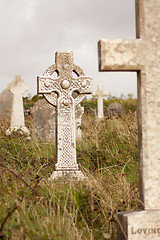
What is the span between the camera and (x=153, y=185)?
105 inches

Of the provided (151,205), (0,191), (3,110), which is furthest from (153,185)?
(3,110)

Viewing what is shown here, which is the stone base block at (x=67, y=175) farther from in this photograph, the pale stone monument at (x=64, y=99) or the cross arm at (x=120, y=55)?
the cross arm at (x=120, y=55)

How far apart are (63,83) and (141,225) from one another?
3.30 metres

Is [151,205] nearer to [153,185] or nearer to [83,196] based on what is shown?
[153,185]

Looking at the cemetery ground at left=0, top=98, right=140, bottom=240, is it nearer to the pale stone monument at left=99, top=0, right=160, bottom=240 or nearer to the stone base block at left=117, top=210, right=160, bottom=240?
the stone base block at left=117, top=210, right=160, bottom=240

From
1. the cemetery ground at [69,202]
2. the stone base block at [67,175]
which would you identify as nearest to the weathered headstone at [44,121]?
the cemetery ground at [69,202]

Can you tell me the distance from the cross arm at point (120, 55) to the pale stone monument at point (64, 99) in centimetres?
289

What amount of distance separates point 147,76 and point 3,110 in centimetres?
1528

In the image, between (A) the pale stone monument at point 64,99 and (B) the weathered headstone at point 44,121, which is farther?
(B) the weathered headstone at point 44,121

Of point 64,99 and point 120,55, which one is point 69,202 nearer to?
point 120,55

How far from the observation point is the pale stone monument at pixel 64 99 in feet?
17.6

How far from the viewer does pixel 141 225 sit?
2629 millimetres

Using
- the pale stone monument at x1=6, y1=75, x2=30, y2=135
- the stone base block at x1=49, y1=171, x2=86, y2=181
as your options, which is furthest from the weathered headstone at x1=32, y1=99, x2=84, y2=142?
the stone base block at x1=49, y1=171, x2=86, y2=181

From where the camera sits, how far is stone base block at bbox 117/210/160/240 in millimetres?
2602
